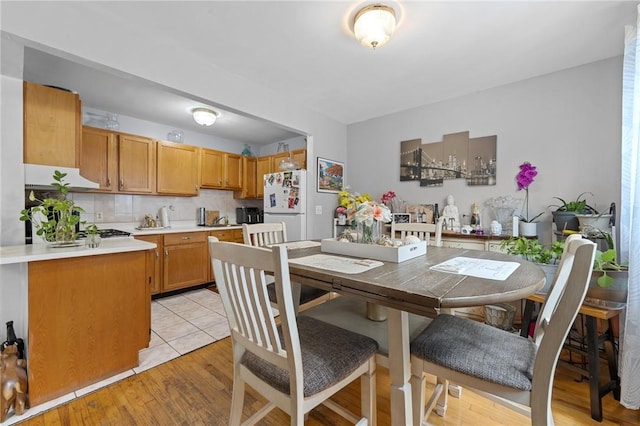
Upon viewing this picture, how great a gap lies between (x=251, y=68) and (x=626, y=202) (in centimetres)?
294

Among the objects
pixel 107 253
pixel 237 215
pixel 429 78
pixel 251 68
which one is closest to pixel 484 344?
pixel 107 253

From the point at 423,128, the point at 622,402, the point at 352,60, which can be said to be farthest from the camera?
the point at 423,128

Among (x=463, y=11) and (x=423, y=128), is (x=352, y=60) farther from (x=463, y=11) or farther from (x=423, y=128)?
(x=423, y=128)

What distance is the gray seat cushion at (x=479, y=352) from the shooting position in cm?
90

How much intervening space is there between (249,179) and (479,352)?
13.4 ft

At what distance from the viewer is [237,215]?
15.1ft

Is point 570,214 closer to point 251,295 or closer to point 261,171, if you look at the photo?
point 251,295

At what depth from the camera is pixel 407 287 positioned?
0.86 meters

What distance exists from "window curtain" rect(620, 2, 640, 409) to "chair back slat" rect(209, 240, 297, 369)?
6.42ft

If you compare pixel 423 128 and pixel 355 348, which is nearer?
pixel 355 348

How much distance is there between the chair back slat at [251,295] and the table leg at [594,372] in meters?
1.76

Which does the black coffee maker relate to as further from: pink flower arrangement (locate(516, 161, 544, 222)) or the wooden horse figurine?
pink flower arrangement (locate(516, 161, 544, 222))

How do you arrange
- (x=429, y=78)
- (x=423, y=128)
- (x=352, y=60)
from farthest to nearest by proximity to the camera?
(x=423, y=128) < (x=429, y=78) < (x=352, y=60)

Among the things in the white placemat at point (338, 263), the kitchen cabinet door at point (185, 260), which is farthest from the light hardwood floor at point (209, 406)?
the kitchen cabinet door at point (185, 260)
